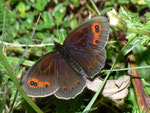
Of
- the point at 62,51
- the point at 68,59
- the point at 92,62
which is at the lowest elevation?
the point at 92,62

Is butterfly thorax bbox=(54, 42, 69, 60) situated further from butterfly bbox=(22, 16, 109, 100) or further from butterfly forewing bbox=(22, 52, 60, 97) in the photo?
butterfly forewing bbox=(22, 52, 60, 97)

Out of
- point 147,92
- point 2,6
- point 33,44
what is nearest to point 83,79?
point 147,92

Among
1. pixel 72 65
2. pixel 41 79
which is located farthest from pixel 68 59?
pixel 41 79

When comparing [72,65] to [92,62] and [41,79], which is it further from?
[41,79]

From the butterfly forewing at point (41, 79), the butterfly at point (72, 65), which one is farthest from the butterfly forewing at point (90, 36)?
the butterfly forewing at point (41, 79)

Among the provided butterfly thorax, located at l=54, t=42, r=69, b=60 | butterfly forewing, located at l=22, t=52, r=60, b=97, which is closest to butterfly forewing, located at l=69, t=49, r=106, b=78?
butterfly thorax, located at l=54, t=42, r=69, b=60

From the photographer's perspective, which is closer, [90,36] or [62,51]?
[90,36]

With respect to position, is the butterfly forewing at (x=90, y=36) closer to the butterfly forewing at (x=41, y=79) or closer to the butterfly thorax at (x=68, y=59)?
the butterfly thorax at (x=68, y=59)

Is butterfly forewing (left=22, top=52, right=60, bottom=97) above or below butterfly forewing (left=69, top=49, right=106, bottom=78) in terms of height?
above

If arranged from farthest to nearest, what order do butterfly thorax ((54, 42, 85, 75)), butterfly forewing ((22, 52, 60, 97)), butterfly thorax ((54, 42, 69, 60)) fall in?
butterfly thorax ((54, 42, 69, 60))
butterfly thorax ((54, 42, 85, 75))
butterfly forewing ((22, 52, 60, 97))
